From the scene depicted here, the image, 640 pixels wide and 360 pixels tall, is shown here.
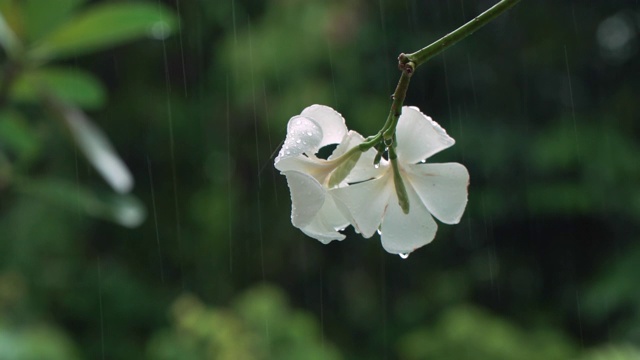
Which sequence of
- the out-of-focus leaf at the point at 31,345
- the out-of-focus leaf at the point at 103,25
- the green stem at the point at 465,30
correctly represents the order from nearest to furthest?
the green stem at the point at 465,30 < the out-of-focus leaf at the point at 103,25 < the out-of-focus leaf at the point at 31,345

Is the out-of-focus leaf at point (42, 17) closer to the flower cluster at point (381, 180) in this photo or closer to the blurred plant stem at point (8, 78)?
the blurred plant stem at point (8, 78)

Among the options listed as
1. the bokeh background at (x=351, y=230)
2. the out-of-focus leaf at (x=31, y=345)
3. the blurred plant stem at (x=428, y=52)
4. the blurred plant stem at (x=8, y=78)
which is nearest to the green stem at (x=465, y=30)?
the blurred plant stem at (x=428, y=52)

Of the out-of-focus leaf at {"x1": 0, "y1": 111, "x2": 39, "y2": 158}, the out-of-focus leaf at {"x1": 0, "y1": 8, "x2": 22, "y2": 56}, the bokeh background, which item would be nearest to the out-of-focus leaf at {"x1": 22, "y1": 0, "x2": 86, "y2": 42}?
the out-of-focus leaf at {"x1": 0, "y1": 8, "x2": 22, "y2": 56}

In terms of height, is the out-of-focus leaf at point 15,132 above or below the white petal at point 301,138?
above

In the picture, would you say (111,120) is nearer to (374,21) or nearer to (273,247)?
(273,247)

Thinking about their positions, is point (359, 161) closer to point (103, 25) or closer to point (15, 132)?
point (103, 25)

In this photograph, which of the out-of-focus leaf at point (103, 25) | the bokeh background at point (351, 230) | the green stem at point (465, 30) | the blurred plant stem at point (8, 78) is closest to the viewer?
the green stem at point (465, 30)

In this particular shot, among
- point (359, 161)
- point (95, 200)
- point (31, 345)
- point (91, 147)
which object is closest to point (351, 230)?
point (31, 345)

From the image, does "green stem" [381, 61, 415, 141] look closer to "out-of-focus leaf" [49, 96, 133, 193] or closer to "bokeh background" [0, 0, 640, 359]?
"out-of-focus leaf" [49, 96, 133, 193]
